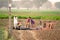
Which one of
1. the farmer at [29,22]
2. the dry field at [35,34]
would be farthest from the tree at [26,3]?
the dry field at [35,34]

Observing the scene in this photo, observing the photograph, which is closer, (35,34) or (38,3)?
(35,34)

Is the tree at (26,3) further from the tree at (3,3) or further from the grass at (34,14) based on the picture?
the tree at (3,3)

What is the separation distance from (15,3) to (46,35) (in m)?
0.95

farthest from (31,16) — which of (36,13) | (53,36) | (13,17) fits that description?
(53,36)

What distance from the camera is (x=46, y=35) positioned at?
3982 mm

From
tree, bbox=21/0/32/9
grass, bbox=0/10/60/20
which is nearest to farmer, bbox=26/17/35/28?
grass, bbox=0/10/60/20

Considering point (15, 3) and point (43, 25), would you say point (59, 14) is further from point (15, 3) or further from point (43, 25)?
point (15, 3)

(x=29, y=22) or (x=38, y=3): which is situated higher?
(x=38, y=3)

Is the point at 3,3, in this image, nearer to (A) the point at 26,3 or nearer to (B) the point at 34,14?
(A) the point at 26,3

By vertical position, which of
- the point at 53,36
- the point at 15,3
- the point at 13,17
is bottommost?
the point at 53,36

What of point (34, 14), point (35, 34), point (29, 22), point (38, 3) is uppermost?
point (38, 3)

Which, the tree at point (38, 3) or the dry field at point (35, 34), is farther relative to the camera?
the tree at point (38, 3)

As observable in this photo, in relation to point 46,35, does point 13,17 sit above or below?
above

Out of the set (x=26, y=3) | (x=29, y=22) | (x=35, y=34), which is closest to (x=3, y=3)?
(x=26, y=3)
